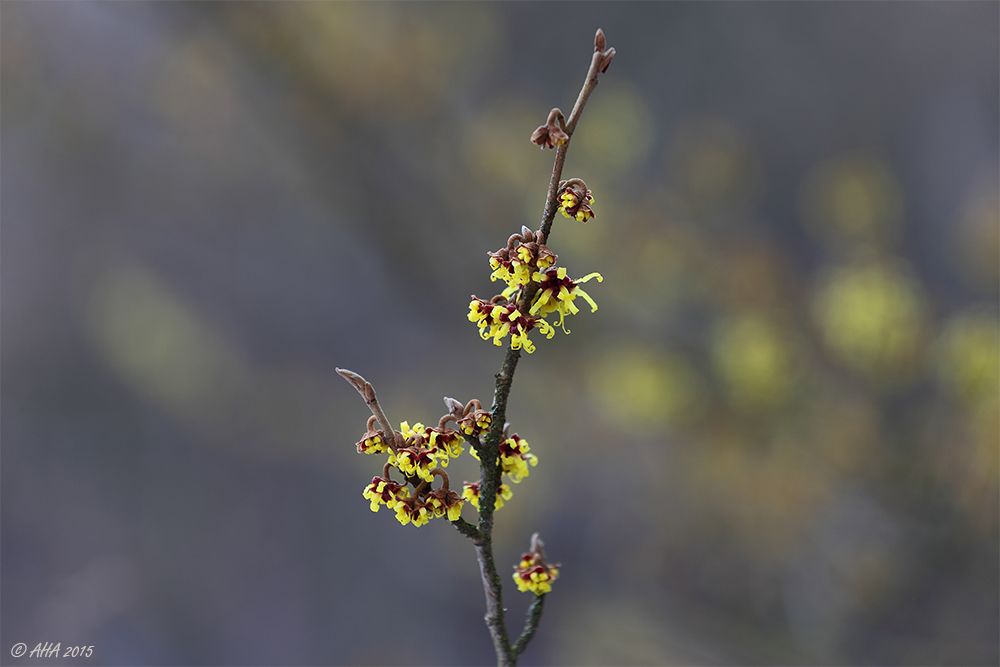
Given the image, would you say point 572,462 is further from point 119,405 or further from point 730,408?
point 119,405

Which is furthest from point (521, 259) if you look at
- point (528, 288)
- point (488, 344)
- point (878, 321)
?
point (488, 344)

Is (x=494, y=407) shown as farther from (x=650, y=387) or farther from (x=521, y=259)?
(x=650, y=387)

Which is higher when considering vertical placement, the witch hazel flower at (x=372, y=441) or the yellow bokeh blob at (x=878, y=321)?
the yellow bokeh blob at (x=878, y=321)

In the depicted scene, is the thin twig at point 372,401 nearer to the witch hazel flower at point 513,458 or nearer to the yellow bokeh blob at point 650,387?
the witch hazel flower at point 513,458

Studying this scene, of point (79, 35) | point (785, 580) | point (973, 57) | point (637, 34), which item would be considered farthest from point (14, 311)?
point (973, 57)

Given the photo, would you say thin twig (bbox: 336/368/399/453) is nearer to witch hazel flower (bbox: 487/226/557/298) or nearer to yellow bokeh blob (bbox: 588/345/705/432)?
witch hazel flower (bbox: 487/226/557/298)

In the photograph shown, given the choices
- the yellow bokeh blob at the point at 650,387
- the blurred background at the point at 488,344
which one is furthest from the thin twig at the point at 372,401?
the yellow bokeh blob at the point at 650,387

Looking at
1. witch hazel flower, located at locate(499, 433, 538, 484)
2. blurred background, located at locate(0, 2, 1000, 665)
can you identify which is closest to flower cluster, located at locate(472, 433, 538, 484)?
witch hazel flower, located at locate(499, 433, 538, 484)
